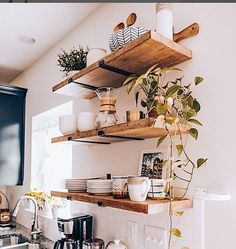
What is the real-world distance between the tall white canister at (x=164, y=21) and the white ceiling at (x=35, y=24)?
0.91 metres

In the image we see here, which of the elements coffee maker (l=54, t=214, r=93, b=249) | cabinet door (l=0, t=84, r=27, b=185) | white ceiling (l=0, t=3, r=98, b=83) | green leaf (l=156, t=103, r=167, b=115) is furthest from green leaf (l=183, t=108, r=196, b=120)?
cabinet door (l=0, t=84, r=27, b=185)

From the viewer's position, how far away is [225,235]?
3.59ft

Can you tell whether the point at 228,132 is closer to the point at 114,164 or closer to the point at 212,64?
the point at 212,64

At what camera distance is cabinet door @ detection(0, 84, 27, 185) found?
3119 millimetres

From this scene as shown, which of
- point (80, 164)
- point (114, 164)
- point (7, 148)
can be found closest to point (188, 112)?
point (114, 164)

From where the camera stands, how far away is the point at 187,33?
130cm

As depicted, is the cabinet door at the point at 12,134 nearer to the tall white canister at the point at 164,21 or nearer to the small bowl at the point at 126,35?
the small bowl at the point at 126,35

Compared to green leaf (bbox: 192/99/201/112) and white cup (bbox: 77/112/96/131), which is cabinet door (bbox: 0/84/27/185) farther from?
green leaf (bbox: 192/99/201/112)

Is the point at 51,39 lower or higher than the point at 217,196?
higher

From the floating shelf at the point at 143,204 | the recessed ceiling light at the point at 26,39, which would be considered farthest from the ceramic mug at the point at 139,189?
the recessed ceiling light at the point at 26,39

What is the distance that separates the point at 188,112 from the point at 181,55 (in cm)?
29

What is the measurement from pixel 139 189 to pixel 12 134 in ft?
7.97

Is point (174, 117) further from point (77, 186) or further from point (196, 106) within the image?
point (77, 186)

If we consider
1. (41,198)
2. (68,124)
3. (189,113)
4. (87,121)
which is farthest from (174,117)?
(41,198)
